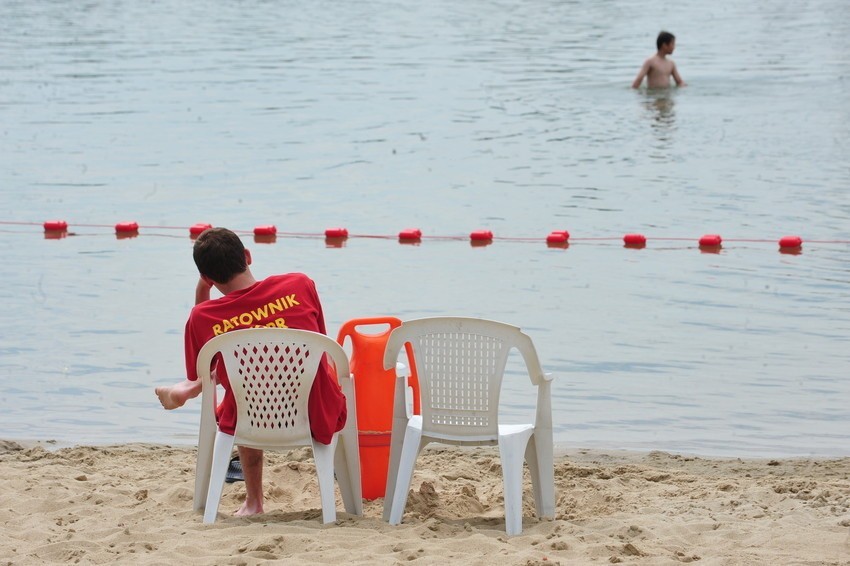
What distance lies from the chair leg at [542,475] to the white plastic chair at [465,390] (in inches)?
4.2

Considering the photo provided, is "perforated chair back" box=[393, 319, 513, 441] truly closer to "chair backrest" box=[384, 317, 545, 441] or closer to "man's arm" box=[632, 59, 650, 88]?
"chair backrest" box=[384, 317, 545, 441]

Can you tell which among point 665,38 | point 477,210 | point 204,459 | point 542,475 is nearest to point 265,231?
point 477,210

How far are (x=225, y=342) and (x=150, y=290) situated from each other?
5641mm

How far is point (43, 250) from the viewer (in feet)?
39.0

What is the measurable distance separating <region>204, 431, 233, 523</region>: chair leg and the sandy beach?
7 cm

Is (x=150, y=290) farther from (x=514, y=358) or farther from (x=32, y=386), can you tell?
(x=514, y=358)

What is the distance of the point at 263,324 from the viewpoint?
518 cm

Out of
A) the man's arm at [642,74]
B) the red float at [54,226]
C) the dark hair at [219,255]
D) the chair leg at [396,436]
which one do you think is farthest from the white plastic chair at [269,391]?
the man's arm at [642,74]

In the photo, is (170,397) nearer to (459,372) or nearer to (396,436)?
(396,436)

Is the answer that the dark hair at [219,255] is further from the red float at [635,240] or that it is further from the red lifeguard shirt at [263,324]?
the red float at [635,240]

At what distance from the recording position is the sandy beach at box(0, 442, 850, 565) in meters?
4.79

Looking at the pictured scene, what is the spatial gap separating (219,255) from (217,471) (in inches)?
35.9

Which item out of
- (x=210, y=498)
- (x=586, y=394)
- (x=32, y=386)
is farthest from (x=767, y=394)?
(x=32, y=386)

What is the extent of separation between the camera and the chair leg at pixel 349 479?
17.5ft
